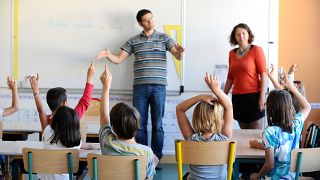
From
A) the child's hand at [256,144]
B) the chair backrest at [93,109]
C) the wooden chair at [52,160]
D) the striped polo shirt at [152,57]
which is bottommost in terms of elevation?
the wooden chair at [52,160]

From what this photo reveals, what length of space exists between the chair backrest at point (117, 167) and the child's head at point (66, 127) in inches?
16.5

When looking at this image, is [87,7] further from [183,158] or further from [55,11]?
[183,158]

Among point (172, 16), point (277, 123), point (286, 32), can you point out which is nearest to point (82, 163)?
point (277, 123)

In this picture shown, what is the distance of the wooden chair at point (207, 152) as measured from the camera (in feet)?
8.35

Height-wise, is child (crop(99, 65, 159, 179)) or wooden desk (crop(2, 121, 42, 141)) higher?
child (crop(99, 65, 159, 179))

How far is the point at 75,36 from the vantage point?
5465mm

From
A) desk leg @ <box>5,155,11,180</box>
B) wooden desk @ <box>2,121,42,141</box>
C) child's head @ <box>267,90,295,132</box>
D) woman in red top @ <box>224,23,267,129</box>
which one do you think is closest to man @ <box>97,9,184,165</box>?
woman in red top @ <box>224,23,267,129</box>

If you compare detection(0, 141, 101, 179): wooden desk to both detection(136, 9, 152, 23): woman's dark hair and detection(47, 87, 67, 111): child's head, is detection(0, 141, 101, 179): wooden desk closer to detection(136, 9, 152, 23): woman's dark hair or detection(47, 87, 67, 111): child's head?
detection(47, 87, 67, 111): child's head

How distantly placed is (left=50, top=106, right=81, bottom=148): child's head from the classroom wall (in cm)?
353

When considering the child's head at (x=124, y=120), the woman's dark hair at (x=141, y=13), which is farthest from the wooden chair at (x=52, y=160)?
the woman's dark hair at (x=141, y=13)

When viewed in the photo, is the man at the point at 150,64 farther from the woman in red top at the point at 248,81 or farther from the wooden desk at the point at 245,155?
the wooden desk at the point at 245,155

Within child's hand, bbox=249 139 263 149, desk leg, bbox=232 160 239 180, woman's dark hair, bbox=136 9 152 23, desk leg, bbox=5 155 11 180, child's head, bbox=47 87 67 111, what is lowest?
desk leg, bbox=5 155 11 180

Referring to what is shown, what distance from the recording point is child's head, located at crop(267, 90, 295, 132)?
276 centimetres

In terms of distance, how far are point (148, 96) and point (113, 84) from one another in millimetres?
566
